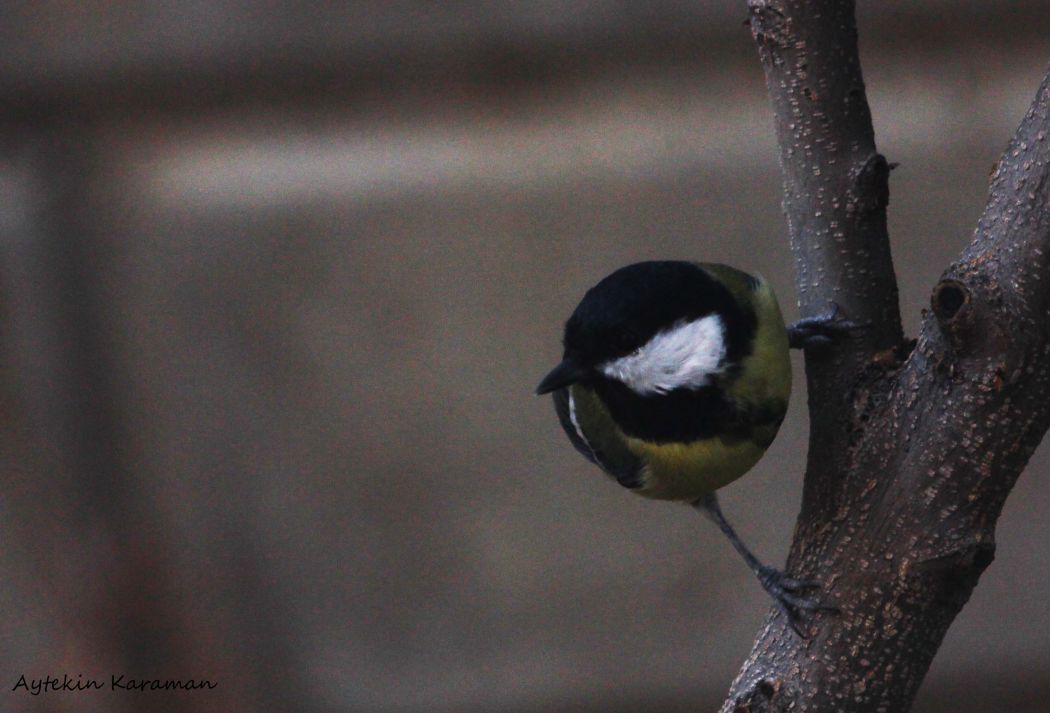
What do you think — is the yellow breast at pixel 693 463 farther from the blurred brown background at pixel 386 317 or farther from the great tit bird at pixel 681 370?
the blurred brown background at pixel 386 317

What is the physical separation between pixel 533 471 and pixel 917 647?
2.50 ft

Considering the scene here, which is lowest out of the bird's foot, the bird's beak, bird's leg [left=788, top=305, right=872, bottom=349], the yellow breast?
the bird's foot

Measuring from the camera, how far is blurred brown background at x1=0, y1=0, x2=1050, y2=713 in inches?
48.8

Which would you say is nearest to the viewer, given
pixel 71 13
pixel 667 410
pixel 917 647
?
pixel 917 647

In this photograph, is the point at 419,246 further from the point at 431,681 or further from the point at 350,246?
the point at 431,681

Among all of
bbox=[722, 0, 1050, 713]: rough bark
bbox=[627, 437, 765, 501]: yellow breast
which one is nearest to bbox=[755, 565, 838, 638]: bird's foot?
bbox=[722, 0, 1050, 713]: rough bark

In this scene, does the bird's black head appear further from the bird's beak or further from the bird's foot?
the bird's foot

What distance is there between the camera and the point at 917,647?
595 mm

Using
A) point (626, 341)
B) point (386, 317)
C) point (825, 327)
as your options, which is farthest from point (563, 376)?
point (386, 317)

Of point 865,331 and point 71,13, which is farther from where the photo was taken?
point 71,13

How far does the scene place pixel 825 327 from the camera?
66 centimetres

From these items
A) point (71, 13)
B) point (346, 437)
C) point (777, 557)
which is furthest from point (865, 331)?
point (71, 13)

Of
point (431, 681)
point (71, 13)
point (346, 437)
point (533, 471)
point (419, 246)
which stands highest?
point (71, 13)

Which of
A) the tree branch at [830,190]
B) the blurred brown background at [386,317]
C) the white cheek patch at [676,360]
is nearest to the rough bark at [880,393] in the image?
the tree branch at [830,190]
